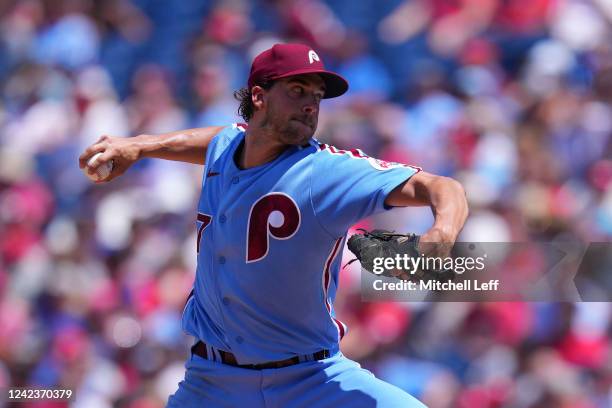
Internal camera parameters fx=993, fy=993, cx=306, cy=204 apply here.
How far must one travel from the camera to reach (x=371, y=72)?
7570 millimetres

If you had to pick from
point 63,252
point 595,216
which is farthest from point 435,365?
point 63,252

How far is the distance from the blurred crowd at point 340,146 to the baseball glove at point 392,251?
2668mm

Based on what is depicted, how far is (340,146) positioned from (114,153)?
11.3ft

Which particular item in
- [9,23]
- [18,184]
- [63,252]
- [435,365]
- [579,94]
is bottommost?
[435,365]

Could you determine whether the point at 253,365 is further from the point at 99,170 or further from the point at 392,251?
the point at 99,170

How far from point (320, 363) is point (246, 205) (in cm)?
61

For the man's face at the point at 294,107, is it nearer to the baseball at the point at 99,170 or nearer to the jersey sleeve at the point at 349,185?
the jersey sleeve at the point at 349,185

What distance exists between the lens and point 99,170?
3.66m

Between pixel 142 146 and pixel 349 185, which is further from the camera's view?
pixel 142 146

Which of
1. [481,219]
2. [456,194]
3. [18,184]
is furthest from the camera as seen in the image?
[18,184]

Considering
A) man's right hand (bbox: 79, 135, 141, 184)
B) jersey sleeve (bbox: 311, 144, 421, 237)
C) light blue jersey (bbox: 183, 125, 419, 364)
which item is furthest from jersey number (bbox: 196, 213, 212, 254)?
jersey sleeve (bbox: 311, 144, 421, 237)

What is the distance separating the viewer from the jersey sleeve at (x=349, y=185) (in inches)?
125

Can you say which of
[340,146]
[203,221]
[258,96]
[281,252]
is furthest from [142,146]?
[340,146]

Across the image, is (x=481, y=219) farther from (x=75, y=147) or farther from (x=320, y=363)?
(x=75, y=147)
